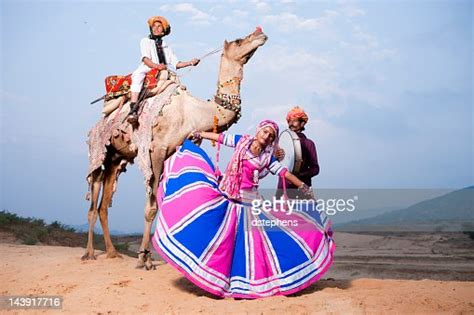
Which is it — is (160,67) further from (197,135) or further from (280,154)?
(280,154)

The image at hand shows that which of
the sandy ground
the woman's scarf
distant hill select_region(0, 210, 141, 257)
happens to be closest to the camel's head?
the woman's scarf

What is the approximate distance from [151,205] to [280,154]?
222cm

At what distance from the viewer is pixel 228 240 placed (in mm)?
6086

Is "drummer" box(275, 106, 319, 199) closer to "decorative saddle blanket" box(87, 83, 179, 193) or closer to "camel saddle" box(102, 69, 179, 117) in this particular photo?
"decorative saddle blanket" box(87, 83, 179, 193)

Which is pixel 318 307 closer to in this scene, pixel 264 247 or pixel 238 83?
pixel 264 247

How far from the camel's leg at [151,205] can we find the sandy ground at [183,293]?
208 mm

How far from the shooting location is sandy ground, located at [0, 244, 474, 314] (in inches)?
207

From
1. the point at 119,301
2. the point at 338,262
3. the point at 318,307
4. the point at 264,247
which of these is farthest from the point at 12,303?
the point at 338,262

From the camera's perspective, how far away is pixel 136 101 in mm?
8117

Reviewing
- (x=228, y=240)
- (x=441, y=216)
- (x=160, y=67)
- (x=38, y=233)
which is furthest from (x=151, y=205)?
(x=441, y=216)

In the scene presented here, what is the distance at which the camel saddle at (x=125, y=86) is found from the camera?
8172 millimetres

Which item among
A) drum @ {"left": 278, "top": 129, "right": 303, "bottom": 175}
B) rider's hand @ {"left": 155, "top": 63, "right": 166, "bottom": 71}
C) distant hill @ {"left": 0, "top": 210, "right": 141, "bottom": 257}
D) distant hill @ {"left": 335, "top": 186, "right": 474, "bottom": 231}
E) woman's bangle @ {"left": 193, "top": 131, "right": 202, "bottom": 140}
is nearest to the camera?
drum @ {"left": 278, "top": 129, "right": 303, "bottom": 175}

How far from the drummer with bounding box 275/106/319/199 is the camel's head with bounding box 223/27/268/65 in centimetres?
126

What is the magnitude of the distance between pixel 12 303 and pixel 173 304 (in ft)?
6.57
